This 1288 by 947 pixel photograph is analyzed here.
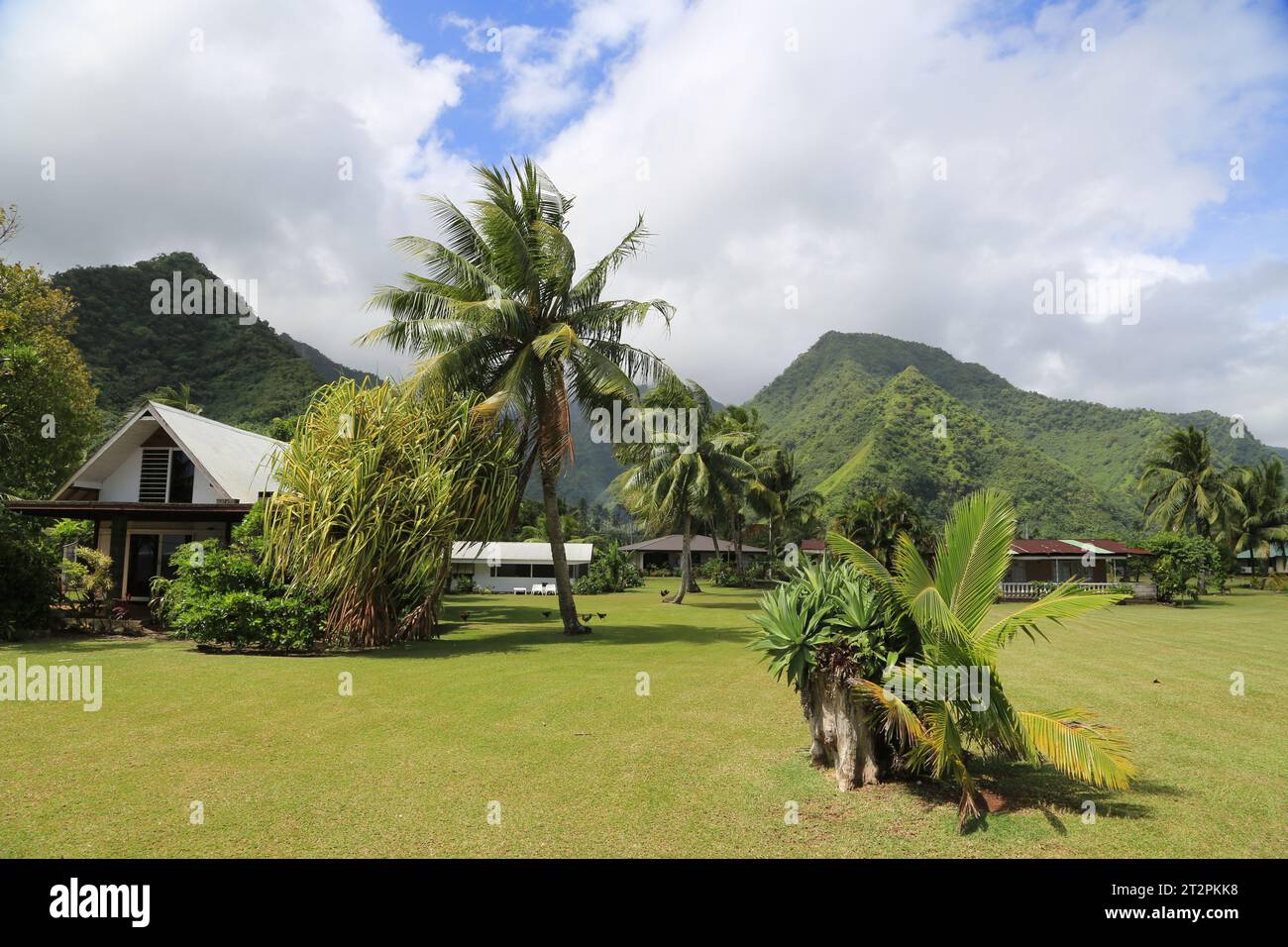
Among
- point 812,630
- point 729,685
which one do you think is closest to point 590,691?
point 729,685

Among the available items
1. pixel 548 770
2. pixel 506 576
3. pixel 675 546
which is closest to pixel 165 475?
pixel 548 770

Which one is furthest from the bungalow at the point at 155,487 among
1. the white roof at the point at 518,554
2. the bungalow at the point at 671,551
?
the bungalow at the point at 671,551

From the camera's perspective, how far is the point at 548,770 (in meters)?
7.26

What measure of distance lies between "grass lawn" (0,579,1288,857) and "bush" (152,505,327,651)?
109 centimetres

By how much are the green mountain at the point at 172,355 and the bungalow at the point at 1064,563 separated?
147 feet

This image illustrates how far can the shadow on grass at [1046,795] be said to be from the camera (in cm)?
588

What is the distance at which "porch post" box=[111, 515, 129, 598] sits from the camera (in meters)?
20.9

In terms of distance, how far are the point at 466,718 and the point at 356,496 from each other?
23.6 ft

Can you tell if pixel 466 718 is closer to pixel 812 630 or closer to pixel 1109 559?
pixel 812 630

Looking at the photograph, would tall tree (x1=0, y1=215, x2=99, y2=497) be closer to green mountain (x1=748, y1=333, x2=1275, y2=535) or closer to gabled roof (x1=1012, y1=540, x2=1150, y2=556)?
gabled roof (x1=1012, y1=540, x2=1150, y2=556)

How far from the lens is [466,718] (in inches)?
376

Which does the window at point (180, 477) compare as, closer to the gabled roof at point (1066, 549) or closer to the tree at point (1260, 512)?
the gabled roof at point (1066, 549)

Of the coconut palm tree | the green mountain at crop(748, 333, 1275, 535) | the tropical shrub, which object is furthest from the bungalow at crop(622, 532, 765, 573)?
the tropical shrub
